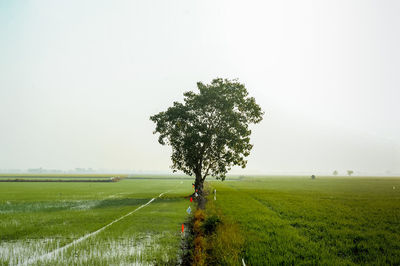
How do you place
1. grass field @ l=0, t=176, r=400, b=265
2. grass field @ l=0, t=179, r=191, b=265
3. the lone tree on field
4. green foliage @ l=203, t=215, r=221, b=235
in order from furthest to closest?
the lone tree on field, green foliage @ l=203, t=215, r=221, b=235, grass field @ l=0, t=176, r=400, b=265, grass field @ l=0, t=179, r=191, b=265

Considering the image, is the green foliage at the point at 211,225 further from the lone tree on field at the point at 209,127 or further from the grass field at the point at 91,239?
the lone tree on field at the point at 209,127

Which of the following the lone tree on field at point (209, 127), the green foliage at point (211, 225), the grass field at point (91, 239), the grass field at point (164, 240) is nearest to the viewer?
the grass field at point (91, 239)

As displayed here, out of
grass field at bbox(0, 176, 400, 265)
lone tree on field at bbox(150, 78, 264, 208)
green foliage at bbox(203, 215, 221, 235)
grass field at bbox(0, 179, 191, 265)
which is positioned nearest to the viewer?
grass field at bbox(0, 179, 191, 265)

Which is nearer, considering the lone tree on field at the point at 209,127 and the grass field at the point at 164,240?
the grass field at the point at 164,240

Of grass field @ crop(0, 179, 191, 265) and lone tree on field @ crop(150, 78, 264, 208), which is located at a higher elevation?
lone tree on field @ crop(150, 78, 264, 208)

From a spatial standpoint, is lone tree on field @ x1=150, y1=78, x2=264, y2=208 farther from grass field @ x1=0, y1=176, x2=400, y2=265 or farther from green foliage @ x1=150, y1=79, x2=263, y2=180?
grass field @ x1=0, y1=176, x2=400, y2=265

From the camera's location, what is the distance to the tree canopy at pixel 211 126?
4062 centimetres

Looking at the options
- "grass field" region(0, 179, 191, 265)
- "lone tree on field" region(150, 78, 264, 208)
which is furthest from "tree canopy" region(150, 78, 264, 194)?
"grass field" region(0, 179, 191, 265)

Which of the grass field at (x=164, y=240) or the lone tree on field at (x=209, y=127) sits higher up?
the lone tree on field at (x=209, y=127)

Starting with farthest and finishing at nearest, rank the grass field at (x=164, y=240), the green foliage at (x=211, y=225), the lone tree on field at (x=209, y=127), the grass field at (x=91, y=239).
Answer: the lone tree on field at (x=209, y=127)
the green foliage at (x=211, y=225)
the grass field at (x=164, y=240)
the grass field at (x=91, y=239)

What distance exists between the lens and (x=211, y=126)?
41.8 metres

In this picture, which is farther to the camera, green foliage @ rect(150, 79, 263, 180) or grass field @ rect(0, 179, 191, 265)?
green foliage @ rect(150, 79, 263, 180)

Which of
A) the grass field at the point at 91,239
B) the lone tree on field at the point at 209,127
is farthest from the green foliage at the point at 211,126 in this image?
the grass field at the point at 91,239

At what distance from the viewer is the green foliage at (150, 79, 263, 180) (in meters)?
40.6
